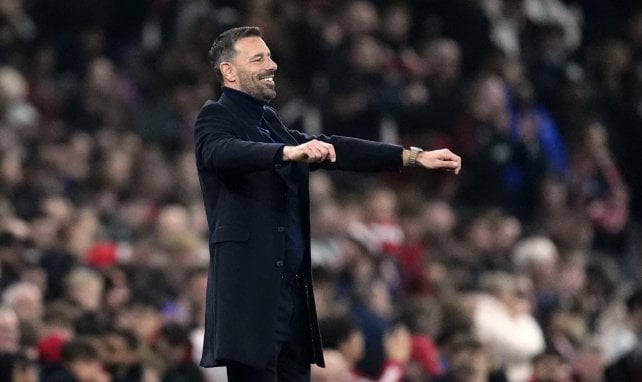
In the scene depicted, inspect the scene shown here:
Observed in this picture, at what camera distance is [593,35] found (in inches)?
667

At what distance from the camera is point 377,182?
564 inches

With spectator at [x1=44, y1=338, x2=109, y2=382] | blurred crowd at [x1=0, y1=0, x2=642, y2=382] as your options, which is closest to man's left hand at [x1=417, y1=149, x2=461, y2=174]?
spectator at [x1=44, y1=338, x2=109, y2=382]

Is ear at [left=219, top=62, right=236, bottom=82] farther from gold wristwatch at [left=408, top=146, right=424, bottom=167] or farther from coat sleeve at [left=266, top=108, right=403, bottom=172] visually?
gold wristwatch at [left=408, top=146, right=424, bottom=167]

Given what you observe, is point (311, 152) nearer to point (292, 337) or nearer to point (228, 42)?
point (228, 42)

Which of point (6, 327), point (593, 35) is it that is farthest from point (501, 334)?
point (593, 35)

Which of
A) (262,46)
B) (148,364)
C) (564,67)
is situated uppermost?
(564,67)

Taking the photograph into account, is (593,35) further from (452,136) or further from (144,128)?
(144,128)

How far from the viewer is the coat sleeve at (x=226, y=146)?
6035 mm

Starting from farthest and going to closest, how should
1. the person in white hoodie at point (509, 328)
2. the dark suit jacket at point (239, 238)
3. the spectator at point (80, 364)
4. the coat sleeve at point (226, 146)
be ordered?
the person in white hoodie at point (509, 328) < the spectator at point (80, 364) < the dark suit jacket at point (239, 238) < the coat sleeve at point (226, 146)

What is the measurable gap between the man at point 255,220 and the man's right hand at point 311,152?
152 millimetres

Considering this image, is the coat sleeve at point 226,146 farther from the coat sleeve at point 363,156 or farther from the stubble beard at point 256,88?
the coat sleeve at point 363,156

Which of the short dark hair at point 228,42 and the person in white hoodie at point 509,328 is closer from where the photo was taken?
the short dark hair at point 228,42

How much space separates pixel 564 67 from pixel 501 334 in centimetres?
464

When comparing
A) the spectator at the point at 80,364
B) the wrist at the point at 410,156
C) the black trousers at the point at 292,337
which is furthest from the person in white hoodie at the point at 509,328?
the wrist at the point at 410,156
